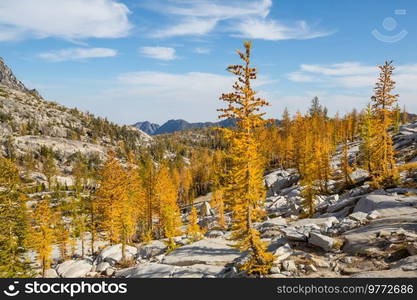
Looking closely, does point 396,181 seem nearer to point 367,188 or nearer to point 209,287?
point 367,188

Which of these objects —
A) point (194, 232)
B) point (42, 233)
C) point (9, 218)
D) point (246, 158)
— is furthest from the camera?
point (194, 232)

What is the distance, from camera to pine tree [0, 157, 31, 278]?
24281mm

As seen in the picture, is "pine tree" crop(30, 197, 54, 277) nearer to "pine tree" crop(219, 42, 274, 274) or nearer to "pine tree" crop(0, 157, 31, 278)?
"pine tree" crop(0, 157, 31, 278)

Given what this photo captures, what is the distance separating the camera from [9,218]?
25.3 meters

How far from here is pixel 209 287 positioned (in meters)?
12.9

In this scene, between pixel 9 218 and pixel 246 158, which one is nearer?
pixel 246 158

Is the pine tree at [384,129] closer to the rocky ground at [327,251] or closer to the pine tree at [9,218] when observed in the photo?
the rocky ground at [327,251]

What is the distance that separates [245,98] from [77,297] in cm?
1418

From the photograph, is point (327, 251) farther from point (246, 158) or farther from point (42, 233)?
point (42, 233)

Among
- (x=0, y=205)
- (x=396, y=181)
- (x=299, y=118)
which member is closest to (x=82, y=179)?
(x=299, y=118)

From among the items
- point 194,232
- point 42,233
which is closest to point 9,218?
point 42,233

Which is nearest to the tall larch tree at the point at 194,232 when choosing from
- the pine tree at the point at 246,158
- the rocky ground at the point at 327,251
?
the rocky ground at the point at 327,251

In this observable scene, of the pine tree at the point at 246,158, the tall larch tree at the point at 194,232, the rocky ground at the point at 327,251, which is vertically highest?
the pine tree at the point at 246,158

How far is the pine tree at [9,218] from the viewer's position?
2428 cm
